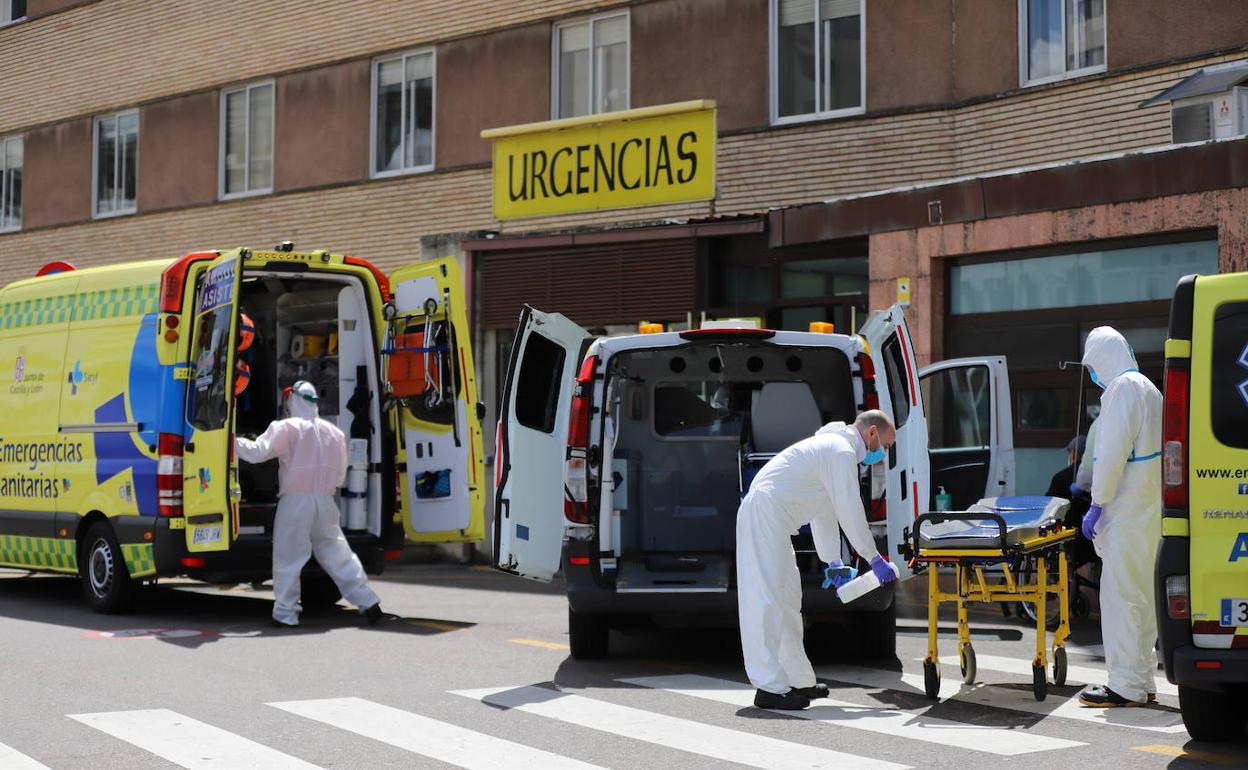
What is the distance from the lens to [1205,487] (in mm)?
7062

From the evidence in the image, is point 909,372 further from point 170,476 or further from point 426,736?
point 170,476

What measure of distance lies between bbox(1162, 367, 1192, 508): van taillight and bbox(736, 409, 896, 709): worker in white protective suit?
1722 millimetres

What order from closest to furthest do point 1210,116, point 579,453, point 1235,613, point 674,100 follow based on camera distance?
point 1235,613 < point 579,453 < point 1210,116 < point 674,100

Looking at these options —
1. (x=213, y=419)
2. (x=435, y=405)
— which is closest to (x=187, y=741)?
(x=213, y=419)

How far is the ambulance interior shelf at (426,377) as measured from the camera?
12.8 meters

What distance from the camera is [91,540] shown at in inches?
518

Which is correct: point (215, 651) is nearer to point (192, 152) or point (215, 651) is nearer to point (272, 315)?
point (272, 315)

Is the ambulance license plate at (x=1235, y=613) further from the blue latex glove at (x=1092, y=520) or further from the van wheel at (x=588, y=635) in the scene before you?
the van wheel at (x=588, y=635)

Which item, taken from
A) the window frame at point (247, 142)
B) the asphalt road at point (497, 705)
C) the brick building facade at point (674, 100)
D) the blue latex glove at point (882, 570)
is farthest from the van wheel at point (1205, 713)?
the window frame at point (247, 142)

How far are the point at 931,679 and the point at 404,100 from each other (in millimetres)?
15666

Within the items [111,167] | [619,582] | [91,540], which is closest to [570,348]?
[619,582]

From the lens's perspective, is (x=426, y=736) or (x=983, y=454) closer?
(x=426, y=736)

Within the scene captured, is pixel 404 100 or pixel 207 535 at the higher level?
pixel 404 100

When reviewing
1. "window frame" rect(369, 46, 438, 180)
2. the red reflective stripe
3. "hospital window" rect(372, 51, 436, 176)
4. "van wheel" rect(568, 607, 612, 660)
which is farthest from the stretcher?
"hospital window" rect(372, 51, 436, 176)
